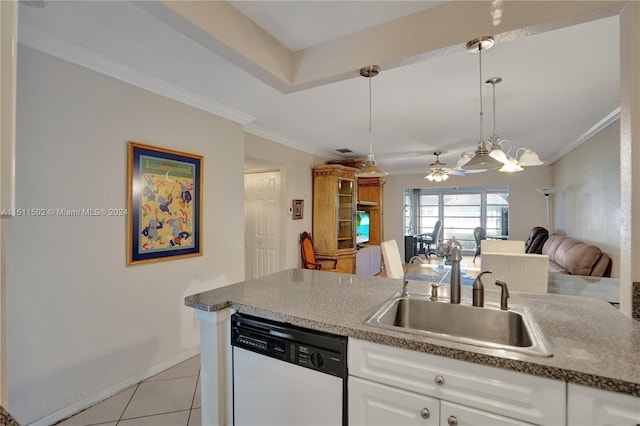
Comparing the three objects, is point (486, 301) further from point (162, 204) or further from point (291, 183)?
point (291, 183)

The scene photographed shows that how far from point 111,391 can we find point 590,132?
18.9 feet

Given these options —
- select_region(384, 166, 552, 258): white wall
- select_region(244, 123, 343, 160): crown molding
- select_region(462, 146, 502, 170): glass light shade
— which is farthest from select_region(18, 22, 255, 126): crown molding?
select_region(384, 166, 552, 258): white wall

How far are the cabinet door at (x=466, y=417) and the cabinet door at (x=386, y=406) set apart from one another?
3 centimetres

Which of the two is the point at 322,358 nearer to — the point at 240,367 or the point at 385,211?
the point at 240,367

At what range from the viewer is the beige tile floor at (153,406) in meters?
1.94

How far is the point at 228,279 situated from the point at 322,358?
213cm

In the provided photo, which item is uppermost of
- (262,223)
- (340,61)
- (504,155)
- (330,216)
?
(340,61)

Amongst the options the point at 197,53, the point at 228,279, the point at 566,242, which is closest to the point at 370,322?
the point at 197,53

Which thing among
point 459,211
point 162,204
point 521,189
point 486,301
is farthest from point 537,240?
point 162,204

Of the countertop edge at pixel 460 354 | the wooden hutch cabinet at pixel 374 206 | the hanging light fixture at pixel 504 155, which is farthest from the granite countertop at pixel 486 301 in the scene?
the wooden hutch cabinet at pixel 374 206

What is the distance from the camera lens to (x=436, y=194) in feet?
30.2

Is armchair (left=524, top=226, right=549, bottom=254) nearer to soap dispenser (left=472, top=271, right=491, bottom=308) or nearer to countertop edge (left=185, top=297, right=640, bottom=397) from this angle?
soap dispenser (left=472, top=271, right=491, bottom=308)

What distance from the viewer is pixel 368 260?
6020 millimetres

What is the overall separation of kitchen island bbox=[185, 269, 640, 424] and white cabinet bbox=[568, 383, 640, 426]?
2 centimetres
